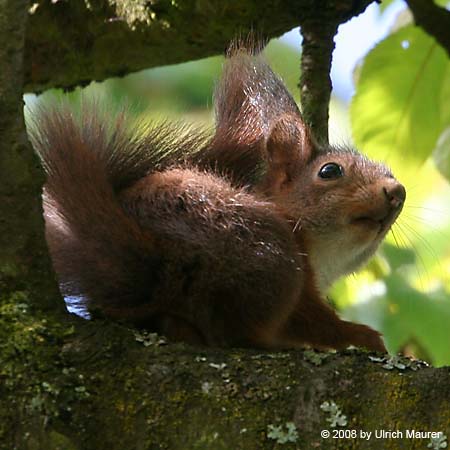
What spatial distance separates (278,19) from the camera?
3117 millimetres

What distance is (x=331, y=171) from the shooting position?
3.02 m

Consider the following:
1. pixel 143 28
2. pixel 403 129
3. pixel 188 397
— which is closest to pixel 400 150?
pixel 403 129

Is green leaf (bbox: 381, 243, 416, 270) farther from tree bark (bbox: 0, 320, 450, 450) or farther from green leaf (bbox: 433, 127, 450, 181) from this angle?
tree bark (bbox: 0, 320, 450, 450)

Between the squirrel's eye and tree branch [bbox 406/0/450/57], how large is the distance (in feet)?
1.75

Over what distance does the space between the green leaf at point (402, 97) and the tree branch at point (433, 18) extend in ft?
0.72

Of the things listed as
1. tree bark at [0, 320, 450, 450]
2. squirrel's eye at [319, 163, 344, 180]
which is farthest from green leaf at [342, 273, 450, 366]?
tree bark at [0, 320, 450, 450]

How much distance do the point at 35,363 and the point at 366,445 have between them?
0.60 meters

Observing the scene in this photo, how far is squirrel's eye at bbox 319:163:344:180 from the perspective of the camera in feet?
9.87

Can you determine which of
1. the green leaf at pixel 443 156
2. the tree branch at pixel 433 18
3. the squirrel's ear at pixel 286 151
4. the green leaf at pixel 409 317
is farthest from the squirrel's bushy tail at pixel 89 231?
the green leaf at pixel 443 156

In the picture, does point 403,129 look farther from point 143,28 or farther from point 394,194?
point 143,28

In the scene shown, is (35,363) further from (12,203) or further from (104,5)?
(104,5)

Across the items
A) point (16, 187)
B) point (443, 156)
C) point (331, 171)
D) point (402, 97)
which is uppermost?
point (402, 97)

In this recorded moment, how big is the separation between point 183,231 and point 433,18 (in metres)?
1.26

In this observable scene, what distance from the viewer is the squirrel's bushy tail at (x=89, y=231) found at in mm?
2369
